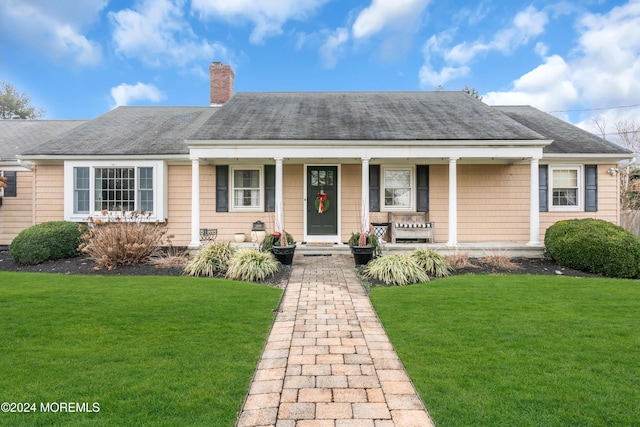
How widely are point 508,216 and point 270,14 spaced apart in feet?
46.3

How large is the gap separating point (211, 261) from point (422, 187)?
660 cm

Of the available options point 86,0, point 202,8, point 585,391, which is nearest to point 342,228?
point 585,391

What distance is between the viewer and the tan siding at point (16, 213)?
11.7m

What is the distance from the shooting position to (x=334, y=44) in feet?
67.9

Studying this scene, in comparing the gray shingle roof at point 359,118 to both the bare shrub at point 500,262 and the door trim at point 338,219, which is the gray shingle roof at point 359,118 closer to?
the door trim at point 338,219

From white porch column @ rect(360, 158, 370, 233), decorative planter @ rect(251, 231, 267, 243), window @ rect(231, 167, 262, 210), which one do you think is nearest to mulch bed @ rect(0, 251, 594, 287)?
white porch column @ rect(360, 158, 370, 233)

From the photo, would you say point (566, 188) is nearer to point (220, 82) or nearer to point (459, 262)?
point (459, 262)

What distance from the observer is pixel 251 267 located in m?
7.20

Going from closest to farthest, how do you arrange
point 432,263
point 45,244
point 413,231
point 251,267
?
point 251,267 → point 432,263 → point 45,244 → point 413,231

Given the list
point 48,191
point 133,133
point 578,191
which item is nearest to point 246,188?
point 133,133

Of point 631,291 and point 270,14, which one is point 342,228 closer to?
point 631,291

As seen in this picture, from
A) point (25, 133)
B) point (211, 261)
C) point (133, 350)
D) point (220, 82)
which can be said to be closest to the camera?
point (133, 350)

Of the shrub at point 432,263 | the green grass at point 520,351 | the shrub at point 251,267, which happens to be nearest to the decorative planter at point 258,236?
the shrub at point 251,267

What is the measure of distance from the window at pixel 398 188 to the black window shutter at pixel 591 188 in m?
5.24
